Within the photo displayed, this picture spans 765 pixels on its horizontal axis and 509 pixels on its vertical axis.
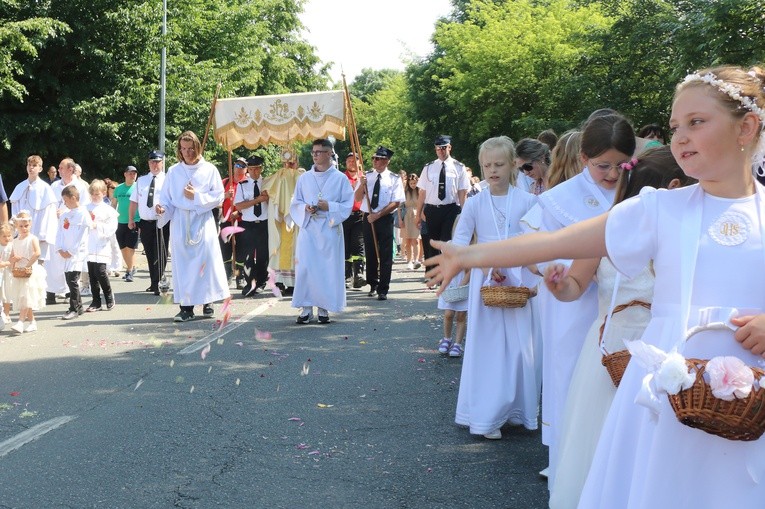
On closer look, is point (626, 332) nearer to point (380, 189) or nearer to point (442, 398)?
point (442, 398)

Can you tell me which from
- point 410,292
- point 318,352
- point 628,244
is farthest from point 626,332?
point 410,292

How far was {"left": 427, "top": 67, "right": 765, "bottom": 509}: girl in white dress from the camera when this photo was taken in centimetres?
273

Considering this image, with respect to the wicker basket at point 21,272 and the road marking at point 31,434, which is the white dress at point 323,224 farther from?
the road marking at point 31,434

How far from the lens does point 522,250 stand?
290cm

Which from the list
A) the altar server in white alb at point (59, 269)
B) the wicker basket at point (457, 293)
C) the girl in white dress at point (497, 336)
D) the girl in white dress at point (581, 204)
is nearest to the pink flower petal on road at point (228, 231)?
the altar server in white alb at point (59, 269)

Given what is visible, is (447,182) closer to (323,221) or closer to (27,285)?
(323,221)

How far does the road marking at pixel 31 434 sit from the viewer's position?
19.9 feet

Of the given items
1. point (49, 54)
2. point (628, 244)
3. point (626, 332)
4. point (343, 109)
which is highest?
point (49, 54)

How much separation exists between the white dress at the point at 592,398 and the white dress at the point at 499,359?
2.43 metres

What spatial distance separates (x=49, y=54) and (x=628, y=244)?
1344 inches

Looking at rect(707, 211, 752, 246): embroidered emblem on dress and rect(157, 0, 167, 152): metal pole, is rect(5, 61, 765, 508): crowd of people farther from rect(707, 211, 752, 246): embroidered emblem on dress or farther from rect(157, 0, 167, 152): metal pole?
rect(157, 0, 167, 152): metal pole

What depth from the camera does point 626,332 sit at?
3988 millimetres

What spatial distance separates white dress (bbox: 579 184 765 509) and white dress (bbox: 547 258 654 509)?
1.04m

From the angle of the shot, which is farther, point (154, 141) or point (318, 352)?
point (154, 141)
